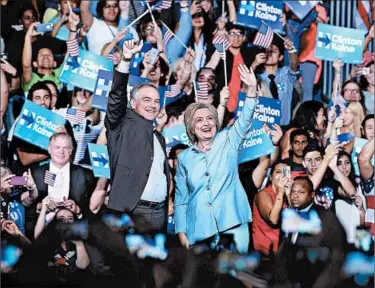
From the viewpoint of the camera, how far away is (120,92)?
661 cm

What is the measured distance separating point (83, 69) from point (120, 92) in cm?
63

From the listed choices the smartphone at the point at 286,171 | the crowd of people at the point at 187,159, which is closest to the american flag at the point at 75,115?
the crowd of people at the point at 187,159

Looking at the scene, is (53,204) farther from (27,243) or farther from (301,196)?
(301,196)

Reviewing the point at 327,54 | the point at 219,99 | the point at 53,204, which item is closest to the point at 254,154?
the point at 219,99

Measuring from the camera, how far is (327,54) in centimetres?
726

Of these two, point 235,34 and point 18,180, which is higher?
point 235,34

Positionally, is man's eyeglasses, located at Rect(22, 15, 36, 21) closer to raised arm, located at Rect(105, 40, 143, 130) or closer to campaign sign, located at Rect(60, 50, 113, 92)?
campaign sign, located at Rect(60, 50, 113, 92)

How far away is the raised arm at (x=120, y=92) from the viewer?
658 cm

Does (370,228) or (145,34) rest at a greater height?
(145,34)

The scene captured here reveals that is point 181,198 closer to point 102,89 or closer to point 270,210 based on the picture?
point 270,210

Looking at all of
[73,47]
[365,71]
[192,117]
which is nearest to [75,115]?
[73,47]

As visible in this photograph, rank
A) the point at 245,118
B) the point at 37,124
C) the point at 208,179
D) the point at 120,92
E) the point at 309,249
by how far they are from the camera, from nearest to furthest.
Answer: the point at 120,92, the point at 245,118, the point at 208,179, the point at 37,124, the point at 309,249

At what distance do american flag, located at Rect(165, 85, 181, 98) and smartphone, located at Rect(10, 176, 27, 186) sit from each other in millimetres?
1158

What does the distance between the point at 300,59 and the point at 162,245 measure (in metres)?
1.64
